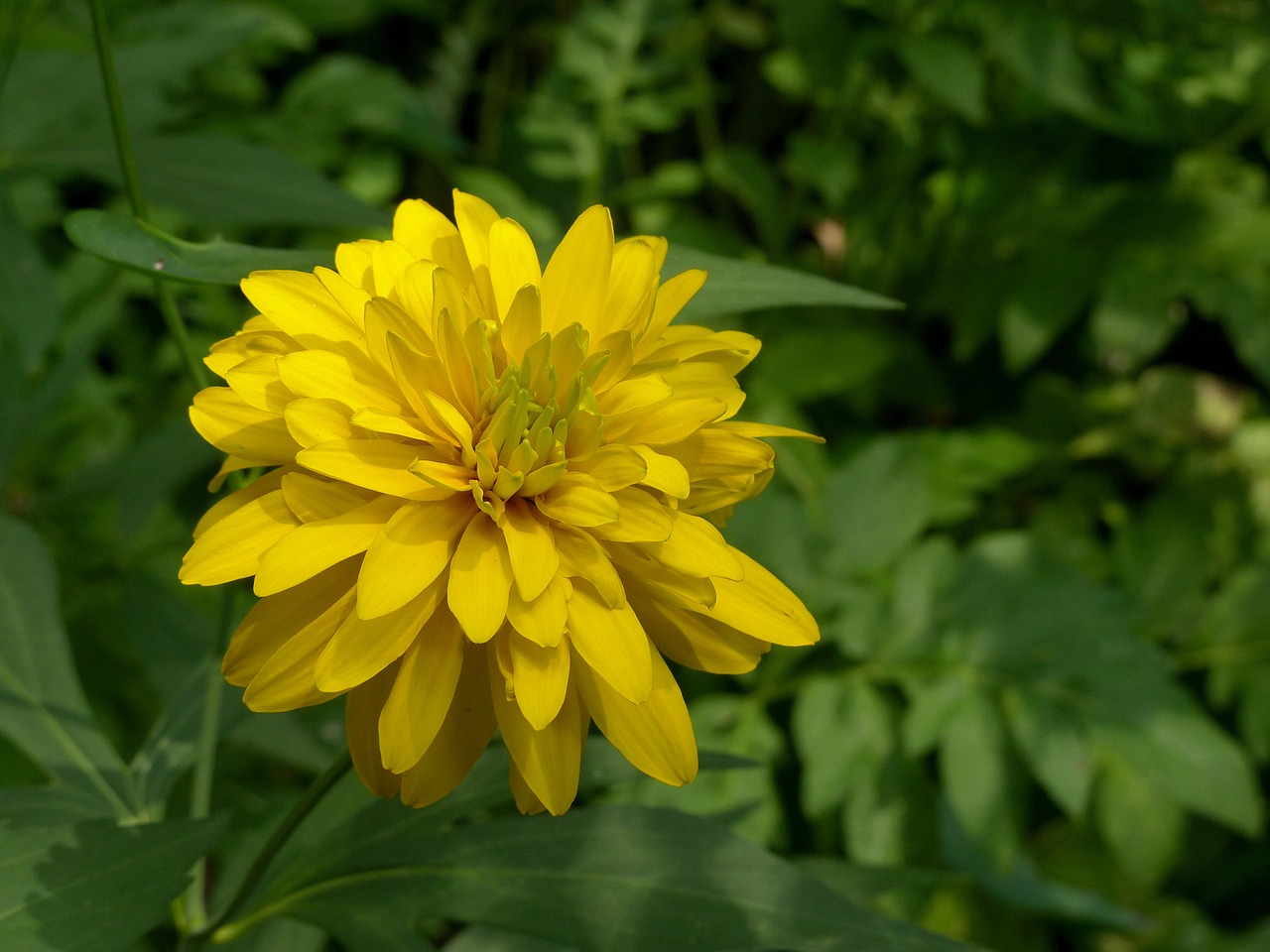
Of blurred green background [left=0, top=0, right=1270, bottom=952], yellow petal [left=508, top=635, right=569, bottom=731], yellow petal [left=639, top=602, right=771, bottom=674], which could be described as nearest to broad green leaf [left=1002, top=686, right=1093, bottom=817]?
blurred green background [left=0, top=0, right=1270, bottom=952]

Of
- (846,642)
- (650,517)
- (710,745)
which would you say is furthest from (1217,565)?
(650,517)

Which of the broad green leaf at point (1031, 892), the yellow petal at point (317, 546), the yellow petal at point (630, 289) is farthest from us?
the broad green leaf at point (1031, 892)

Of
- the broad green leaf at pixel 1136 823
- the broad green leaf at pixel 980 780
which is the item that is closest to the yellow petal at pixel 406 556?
the broad green leaf at pixel 980 780

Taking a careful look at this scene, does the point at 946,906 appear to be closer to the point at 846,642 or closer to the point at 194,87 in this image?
the point at 846,642

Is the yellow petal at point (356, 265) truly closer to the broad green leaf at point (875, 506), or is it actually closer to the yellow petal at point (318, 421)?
the yellow petal at point (318, 421)

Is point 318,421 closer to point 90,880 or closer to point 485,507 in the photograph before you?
point 485,507

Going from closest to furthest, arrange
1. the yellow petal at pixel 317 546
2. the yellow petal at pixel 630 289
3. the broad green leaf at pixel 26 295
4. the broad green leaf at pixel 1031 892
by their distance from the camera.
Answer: the yellow petal at pixel 317 546 → the yellow petal at pixel 630 289 → the broad green leaf at pixel 26 295 → the broad green leaf at pixel 1031 892
